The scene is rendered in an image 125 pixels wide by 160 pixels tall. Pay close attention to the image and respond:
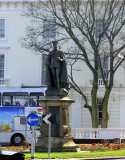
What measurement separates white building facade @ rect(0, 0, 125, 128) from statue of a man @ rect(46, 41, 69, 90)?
22568 millimetres

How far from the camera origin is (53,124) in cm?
2423

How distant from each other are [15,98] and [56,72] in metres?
15.3

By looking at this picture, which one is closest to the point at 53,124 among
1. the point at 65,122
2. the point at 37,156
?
the point at 65,122

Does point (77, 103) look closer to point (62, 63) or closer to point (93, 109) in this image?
point (93, 109)

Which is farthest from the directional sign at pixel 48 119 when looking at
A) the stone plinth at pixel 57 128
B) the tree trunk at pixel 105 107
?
the tree trunk at pixel 105 107

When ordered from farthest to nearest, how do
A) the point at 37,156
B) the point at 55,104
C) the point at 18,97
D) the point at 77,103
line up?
the point at 77,103 < the point at 18,97 < the point at 55,104 < the point at 37,156

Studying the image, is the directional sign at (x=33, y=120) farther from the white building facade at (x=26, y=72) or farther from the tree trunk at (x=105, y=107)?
the white building facade at (x=26, y=72)

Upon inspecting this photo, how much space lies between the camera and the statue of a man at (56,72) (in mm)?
24625

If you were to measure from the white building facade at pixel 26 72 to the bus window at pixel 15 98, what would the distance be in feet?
28.1

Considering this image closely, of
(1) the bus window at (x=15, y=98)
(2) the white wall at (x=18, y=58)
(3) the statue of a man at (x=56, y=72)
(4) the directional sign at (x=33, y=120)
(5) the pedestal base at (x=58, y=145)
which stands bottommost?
(5) the pedestal base at (x=58, y=145)

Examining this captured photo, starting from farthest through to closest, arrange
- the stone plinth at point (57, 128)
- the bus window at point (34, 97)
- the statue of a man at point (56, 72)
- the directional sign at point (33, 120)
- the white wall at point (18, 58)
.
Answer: the white wall at point (18, 58), the bus window at point (34, 97), the statue of a man at point (56, 72), the stone plinth at point (57, 128), the directional sign at point (33, 120)

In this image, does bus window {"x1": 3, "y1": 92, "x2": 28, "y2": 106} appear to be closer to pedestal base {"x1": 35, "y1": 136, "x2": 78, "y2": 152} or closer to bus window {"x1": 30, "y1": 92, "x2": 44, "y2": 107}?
bus window {"x1": 30, "y1": 92, "x2": 44, "y2": 107}

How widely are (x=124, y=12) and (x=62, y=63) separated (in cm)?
1663

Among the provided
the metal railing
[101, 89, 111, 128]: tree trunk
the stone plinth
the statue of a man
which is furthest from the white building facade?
the stone plinth
